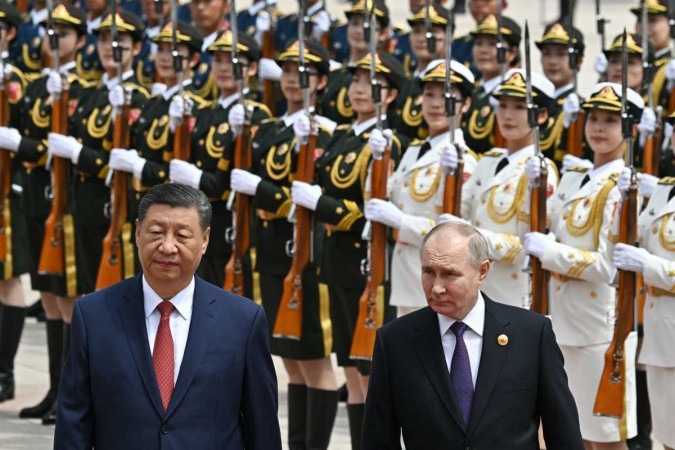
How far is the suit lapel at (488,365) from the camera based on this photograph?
586cm

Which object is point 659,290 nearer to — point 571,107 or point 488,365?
point 571,107

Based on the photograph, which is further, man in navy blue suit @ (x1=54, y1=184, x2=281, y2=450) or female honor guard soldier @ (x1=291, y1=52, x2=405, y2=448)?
female honor guard soldier @ (x1=291, y1=52, x2=405, y2=448)

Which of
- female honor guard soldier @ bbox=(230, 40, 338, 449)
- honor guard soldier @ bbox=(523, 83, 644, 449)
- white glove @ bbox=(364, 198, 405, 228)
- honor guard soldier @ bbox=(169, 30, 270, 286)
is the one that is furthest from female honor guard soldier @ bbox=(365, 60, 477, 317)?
honor guard soldier @ bbox=(169, 30, 270, 286)

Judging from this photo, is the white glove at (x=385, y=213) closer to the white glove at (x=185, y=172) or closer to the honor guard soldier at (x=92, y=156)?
the white glove at (x=185, y=172)

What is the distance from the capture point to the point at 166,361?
235 inches

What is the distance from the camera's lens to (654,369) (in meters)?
8.45

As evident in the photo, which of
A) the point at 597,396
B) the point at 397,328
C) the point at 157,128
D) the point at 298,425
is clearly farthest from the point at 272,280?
the point at 397,328

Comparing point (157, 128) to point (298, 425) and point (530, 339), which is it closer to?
point (298, 425)

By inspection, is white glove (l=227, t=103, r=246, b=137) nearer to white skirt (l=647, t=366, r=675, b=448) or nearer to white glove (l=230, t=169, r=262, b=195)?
white glove (l=230, t=169, r=262, b=195)

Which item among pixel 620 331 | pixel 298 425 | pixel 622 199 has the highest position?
pixel 622 199

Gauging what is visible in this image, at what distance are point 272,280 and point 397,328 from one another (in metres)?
4.28

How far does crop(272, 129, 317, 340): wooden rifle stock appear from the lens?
9.87 m

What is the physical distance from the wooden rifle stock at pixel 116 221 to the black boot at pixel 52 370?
1.74ft

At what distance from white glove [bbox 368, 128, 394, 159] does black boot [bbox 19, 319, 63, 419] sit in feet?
9.61
